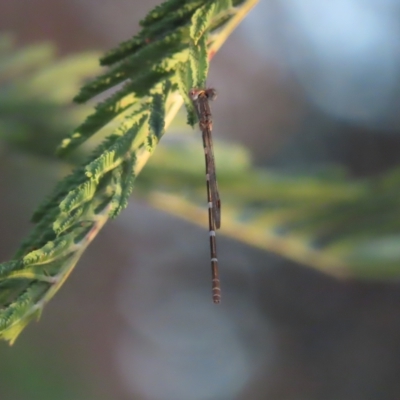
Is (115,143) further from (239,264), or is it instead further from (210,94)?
(239,264)

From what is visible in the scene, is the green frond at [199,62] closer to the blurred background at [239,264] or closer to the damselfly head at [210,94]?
the damselfly head at [210,94]

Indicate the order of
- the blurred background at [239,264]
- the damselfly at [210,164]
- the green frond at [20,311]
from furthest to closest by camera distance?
the blurred background at [239,264] < the damselfly at [210,164] < the green frond at [20,311]

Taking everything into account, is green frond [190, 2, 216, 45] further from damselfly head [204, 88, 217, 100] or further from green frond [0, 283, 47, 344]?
green frond [0, 283, 47, 344]

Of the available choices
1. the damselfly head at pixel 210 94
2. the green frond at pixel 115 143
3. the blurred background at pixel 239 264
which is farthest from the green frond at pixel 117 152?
the blurred background at pixel 239 264

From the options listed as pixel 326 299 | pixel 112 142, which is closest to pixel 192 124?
pixel 112 142

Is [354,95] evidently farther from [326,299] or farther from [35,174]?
[35,174]

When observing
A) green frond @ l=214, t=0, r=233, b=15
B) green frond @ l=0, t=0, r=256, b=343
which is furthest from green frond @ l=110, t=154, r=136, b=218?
green frond @ l=214, t=0, r=233, b=15
